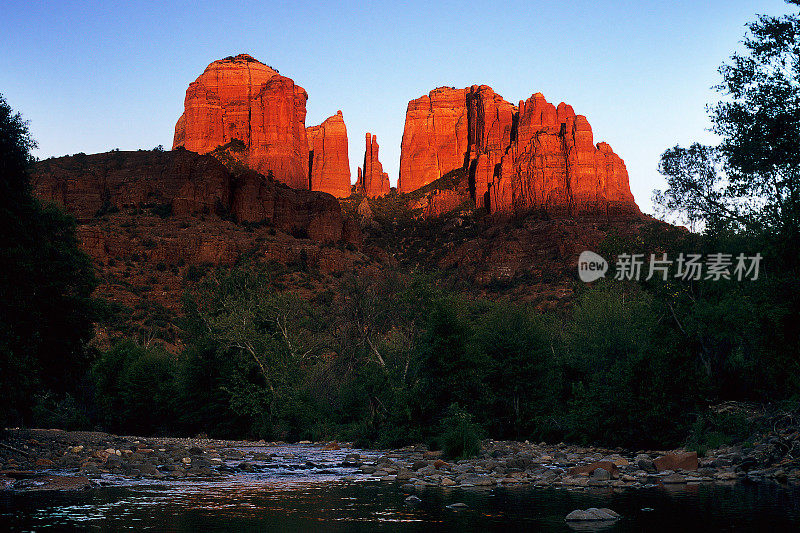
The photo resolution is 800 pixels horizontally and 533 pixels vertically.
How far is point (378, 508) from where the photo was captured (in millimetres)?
12438

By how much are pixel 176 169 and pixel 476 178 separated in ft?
183

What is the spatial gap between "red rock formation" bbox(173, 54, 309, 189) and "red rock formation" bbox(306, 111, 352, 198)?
7002 mm

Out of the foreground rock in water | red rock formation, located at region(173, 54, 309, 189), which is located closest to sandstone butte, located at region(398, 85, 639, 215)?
red rock formation, located at region(173, 54, 309, 189)

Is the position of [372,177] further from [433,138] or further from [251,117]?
[251,117]

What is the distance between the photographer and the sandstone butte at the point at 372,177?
533 feet

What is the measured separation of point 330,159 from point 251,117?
23.4 meters

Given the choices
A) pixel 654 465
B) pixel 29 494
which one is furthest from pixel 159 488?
pixel 654 465

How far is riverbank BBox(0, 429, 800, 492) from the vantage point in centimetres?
1545

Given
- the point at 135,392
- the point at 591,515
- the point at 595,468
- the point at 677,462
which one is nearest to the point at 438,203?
the point at 135,392

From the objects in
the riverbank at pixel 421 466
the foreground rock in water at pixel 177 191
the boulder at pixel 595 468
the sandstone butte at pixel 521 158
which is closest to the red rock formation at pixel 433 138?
the sandstone butte at pixel 521 158

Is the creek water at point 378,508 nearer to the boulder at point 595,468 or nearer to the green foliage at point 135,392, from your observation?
the boulder at point 595,468

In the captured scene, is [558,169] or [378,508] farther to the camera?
[558,169]

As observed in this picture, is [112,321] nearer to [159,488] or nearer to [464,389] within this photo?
[464,389]

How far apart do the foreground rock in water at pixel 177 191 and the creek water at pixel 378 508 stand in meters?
90.3
